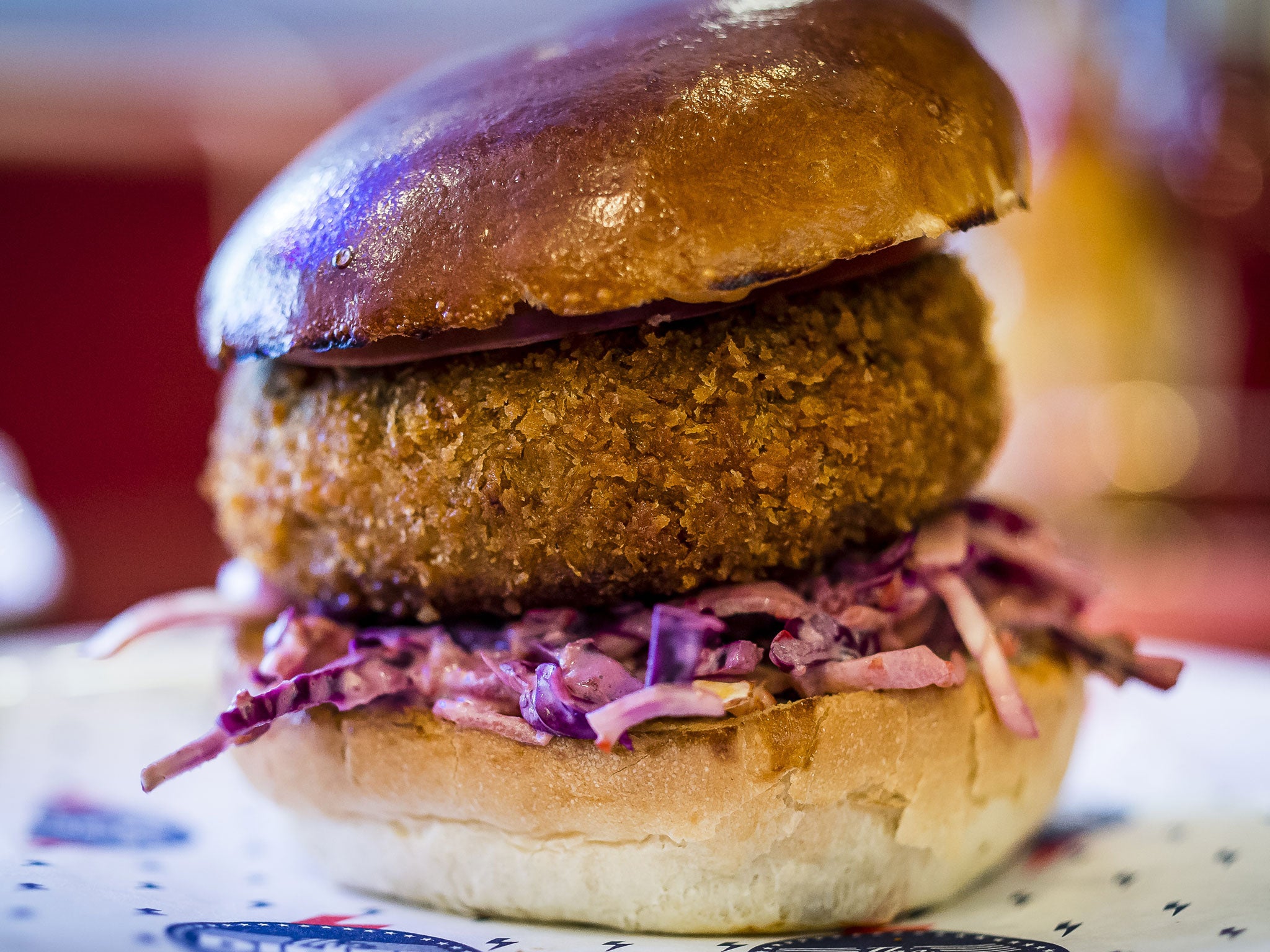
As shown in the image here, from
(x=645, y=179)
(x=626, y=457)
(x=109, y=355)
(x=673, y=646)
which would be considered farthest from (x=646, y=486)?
(x=109, y=355)

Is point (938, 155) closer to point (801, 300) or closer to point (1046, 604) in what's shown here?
point (801, 300)

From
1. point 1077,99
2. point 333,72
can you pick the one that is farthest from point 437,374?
point 333,72

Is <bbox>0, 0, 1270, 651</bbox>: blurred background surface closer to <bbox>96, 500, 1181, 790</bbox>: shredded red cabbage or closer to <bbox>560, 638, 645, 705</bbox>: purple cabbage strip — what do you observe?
<bbox>96, 500, 1181, 790</bbox>: shredded red cabbage

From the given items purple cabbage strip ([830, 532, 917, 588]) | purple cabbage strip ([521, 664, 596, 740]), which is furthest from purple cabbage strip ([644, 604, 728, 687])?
purple cabbage strip ([830, 532, 917, 588])

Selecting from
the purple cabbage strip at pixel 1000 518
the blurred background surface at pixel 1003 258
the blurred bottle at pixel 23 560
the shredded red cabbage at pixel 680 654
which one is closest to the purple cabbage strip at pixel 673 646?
the shredded red cabbage at pixel 680 654

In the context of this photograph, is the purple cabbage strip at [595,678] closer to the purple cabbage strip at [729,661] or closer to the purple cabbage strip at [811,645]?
the purple cabbage strip at [729,661]
